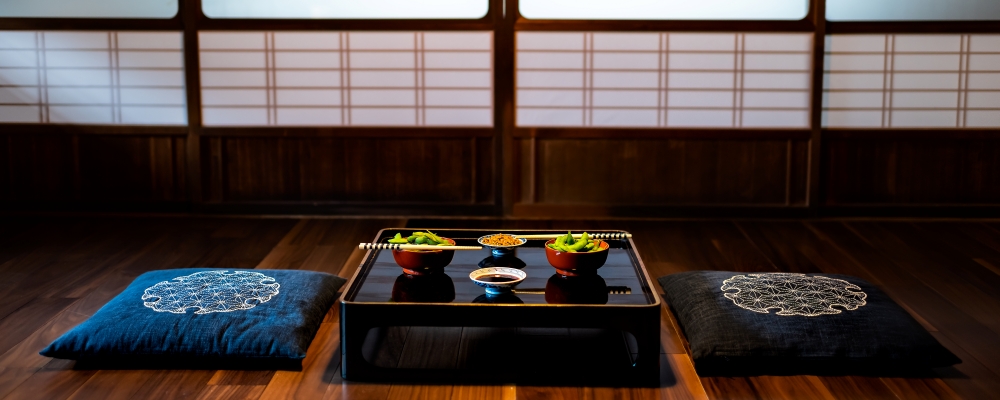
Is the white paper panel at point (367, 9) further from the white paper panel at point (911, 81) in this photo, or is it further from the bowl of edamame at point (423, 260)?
the bowl of edamame at point (423, 260)

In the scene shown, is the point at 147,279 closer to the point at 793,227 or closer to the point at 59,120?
the point at 59,120

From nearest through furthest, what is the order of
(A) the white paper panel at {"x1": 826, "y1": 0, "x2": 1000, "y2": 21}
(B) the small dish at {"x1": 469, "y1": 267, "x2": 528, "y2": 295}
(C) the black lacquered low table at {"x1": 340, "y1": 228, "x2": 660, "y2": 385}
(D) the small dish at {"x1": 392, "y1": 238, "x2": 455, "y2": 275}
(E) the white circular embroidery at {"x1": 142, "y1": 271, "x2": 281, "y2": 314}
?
(C) the black lacquered low table at {"x1": 340, "y1": 228, "x2": 660, "y2": 385} < (B) the small dish at {"x1": 469, "y1": 267, "x2": 528, "y2": 295} < (D) the small dish at {"x1": 392, "y1": 238, "x2": 455, "y2": 275} < (E) the white circular embroidery at {"x1": 142, "y1": 271, "x2": 281, "y2": 314} < (A) the white paper panel at {"x1": 826, "y1": 0, "x2": 1000, "y2": 21}

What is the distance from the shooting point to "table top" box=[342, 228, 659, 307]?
97.7 inches

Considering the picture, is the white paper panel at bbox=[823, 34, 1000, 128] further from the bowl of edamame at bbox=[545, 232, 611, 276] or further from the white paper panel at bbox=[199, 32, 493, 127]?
the bowl of edamame at bbox=[545, 232, 611, 276]

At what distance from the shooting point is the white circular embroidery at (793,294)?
2881 mm

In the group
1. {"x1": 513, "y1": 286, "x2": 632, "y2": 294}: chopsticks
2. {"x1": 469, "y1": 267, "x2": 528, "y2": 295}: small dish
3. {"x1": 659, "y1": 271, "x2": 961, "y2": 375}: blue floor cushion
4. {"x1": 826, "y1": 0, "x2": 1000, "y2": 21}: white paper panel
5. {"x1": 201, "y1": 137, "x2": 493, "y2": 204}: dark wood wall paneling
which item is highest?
{"x1": 826, "y1": 0, "x2": 1000, "y2": 21}: white paper panel

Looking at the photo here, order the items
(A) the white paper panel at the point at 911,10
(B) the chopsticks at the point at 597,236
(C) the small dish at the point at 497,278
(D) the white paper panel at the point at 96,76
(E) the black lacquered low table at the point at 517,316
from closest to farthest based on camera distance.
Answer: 1. (E) the black lacquered low table at the point at 517,316
2. (C) the small dish at the point at 497,278
3. (B) the chopsticks at the point at 597,236
4. (A) the white paper panel at the point at 911,10
5. (D) the white paper panel at the point at 96,76

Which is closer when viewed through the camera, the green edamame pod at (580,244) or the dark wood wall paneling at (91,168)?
the green edamame pod at (580,244)

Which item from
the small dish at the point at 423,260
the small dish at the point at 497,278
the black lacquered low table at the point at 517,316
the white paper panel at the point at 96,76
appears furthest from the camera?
the white paper panel at the point at 96,76

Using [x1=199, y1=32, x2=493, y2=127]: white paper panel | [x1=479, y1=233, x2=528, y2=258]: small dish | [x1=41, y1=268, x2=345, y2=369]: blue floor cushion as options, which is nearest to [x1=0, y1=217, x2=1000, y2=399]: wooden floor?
[x1=41, y1=268, x2=345, y2=369]: blue floor cushion

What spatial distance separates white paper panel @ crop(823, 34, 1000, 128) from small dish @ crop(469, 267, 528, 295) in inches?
122

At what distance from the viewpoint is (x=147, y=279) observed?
3203mm

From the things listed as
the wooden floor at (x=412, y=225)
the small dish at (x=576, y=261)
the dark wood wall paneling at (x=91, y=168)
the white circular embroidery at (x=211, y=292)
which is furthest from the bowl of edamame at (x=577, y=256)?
the dark wood wall paneling at (x=91, y=168)

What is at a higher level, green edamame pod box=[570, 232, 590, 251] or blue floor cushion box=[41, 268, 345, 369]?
green edamame pod box=[570, 232, 590, 251]
